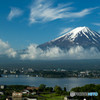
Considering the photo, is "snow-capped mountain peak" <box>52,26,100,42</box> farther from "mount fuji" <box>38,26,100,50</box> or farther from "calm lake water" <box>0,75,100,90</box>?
"calm lake water" <box>0,75,100,90</box>

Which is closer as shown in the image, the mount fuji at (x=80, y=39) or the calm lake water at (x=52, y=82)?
the calm lake water at (x=52, y=82)

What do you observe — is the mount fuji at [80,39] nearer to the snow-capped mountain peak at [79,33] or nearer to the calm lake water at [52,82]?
the snow-capped mountain peak at [79,33]

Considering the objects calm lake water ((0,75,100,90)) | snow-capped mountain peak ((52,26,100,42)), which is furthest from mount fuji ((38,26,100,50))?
calm lake water ((0,75,100,90))


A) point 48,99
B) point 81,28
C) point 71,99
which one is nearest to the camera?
point 71,99

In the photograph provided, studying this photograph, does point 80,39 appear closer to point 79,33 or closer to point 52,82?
point 79,33

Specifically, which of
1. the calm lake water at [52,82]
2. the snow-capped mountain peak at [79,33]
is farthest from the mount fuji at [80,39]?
the calm lake water at [52,82]

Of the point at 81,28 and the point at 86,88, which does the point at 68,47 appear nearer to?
the point at 81,28

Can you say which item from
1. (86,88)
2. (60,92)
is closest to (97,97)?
(86,88)

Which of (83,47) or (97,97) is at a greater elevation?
(83,47)
